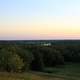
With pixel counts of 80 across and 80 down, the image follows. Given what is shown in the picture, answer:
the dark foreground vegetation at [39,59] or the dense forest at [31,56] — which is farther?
the dark foreground vegetation at [39,59]

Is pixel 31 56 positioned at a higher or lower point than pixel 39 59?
higher

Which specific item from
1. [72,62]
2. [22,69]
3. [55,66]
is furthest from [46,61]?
[22,69]

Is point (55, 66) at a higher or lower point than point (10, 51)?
lower

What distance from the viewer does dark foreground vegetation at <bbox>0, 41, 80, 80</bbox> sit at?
1117 inches

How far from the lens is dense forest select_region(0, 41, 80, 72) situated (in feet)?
92.6

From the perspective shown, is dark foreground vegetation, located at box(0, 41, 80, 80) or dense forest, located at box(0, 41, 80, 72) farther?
dark foreground vegetation, located at box(0, 41, 80, 80)

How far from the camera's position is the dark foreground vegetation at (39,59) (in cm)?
2838

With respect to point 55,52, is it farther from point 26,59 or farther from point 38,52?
point 26,59

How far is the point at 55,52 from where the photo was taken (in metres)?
48.3

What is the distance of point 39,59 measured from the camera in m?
42.2

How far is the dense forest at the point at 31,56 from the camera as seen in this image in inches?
1112

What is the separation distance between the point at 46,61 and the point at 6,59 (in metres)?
18.5

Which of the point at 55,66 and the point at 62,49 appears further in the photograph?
the point at 62,49

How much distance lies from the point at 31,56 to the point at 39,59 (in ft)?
15.5
